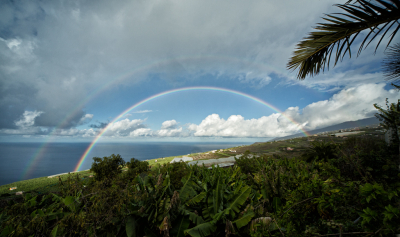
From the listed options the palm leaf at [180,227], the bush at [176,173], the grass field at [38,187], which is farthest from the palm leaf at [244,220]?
the grass field at [38,187]

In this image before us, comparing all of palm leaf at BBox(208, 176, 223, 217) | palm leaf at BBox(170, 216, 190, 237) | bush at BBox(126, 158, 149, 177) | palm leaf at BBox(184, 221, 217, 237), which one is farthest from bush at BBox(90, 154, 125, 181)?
palm leaf at BBox(184, 221, 217, 237)

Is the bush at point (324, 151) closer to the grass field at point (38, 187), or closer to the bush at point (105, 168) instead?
the bush at point (105, 168)

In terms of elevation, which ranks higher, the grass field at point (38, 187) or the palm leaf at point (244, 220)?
the palm leaf at point (244, 220)

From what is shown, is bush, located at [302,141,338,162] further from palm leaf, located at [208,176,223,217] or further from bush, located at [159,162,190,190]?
palm leaf, located at [208,176,223,217]

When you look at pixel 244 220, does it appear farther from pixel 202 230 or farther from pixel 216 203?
pixel 202 230

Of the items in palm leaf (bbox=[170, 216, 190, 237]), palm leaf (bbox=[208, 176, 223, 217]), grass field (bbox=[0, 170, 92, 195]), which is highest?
palm leaf (bbox=[208, 176, 223, 217])

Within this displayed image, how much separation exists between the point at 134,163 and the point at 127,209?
427 inches

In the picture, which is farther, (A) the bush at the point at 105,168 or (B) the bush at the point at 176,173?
(A) the bush at the point at 105,168

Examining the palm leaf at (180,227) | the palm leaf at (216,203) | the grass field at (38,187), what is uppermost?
the palm leaf at (216,203)

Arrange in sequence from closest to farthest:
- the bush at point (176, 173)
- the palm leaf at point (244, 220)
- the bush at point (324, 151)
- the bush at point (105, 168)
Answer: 1. the palm leaf at point (244, 220)
2. the bush at point (176, 173)
3. the bush at point (324, 151)
4. the bush at point (105, 168)

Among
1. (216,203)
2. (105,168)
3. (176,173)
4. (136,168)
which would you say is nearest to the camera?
(216,203)

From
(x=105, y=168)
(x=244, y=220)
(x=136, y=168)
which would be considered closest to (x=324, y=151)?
(x=244, y=220)

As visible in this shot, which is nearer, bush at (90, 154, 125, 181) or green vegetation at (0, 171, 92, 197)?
bush at (90, 154, 125, 181)

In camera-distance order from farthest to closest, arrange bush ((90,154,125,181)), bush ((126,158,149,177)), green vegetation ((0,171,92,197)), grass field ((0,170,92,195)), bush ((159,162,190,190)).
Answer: grass field ((0,170,92,195)), green vegetation ((0,171,92,197)), bush ((90,154,125,181)), bush ((126,158,149,177)), bush ((159,162,190,190))
